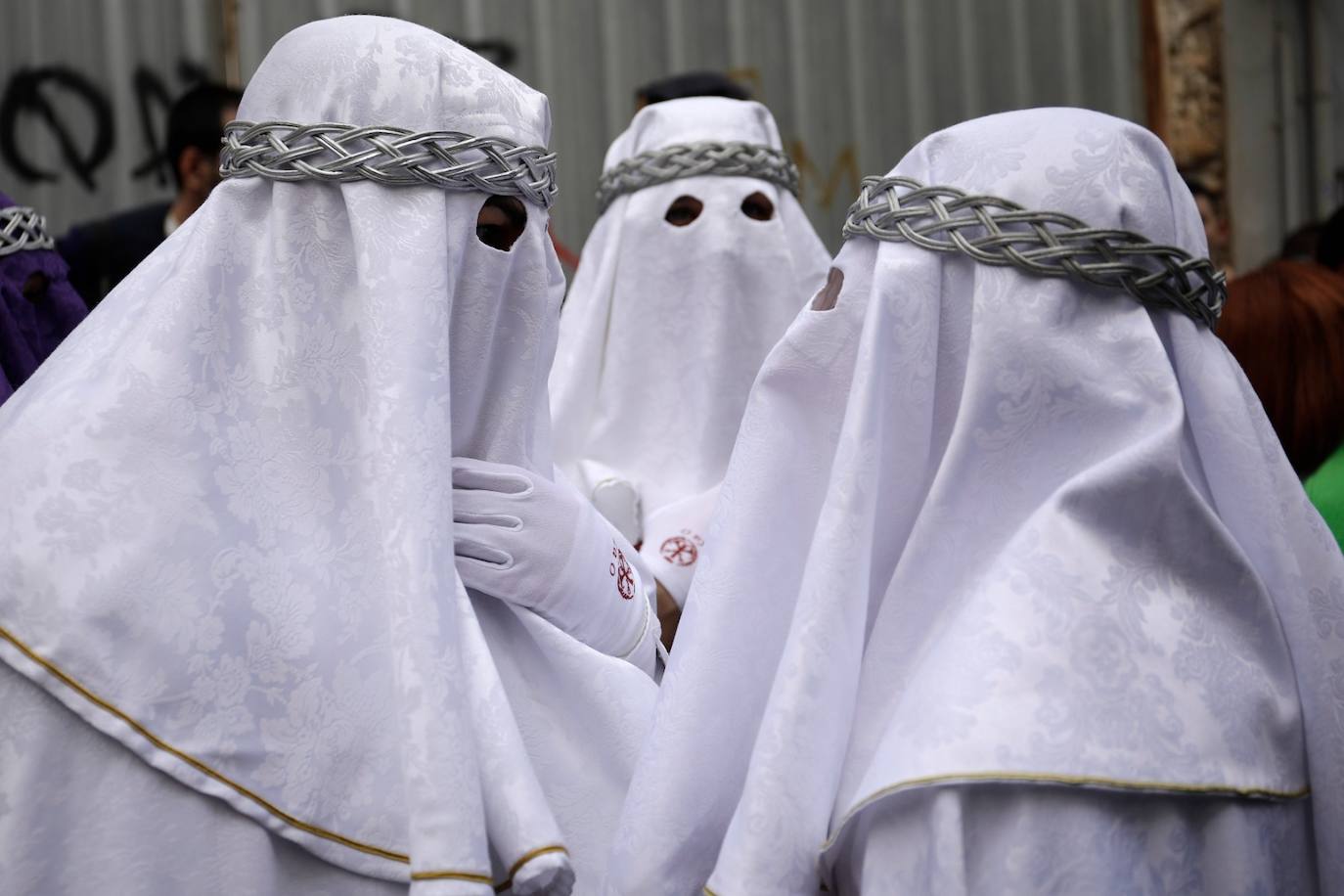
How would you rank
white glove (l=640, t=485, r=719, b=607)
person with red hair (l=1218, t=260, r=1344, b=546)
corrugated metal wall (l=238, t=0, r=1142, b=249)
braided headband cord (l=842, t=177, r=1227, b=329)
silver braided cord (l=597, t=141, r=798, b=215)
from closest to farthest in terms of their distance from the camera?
1. braided headband cord (l=842, t=177, r=1227, b=329)
2. person with red hair (l=1218, t=260, r=1344, b=546)
3. white glove (l=640, t=485, r=719, b=607)
4. silver braided cord (l=597, t=141, r=798, b=215)
5. corrugated metal wall (l=238, t=0, r=1142, b=249)

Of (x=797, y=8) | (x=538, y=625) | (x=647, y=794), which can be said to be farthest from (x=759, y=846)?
(x=797, y=8)

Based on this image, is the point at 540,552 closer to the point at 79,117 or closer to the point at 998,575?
the point at 998,575

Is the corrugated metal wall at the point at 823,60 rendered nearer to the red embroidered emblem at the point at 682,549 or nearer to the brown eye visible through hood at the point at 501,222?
the red embroidered emblem at the point at 682,549

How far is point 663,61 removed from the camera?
5.76 m

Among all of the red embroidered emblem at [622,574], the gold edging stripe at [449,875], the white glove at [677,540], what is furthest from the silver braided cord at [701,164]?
A: the gold edging stripe at [449,875]

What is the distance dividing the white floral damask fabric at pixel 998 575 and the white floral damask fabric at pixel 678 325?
188 cm

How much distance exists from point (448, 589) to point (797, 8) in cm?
430

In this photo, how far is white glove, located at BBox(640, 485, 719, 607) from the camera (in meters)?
3.57

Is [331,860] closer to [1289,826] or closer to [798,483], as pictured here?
[798,483]

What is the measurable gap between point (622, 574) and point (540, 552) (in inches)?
11.2

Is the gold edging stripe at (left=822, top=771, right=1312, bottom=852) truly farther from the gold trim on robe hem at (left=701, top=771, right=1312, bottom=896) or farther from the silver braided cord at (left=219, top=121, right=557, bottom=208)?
the silver braided cord at (left=219, top=121, right=557, bottom=208)

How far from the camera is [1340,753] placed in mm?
1784

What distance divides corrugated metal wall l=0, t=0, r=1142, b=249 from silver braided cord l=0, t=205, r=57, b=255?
260cm

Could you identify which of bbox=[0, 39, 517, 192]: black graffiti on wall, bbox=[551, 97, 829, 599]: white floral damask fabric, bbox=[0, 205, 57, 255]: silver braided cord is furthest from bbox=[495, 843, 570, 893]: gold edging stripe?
bbox=[0, 39, 517, 192]: black graffiti on wall
